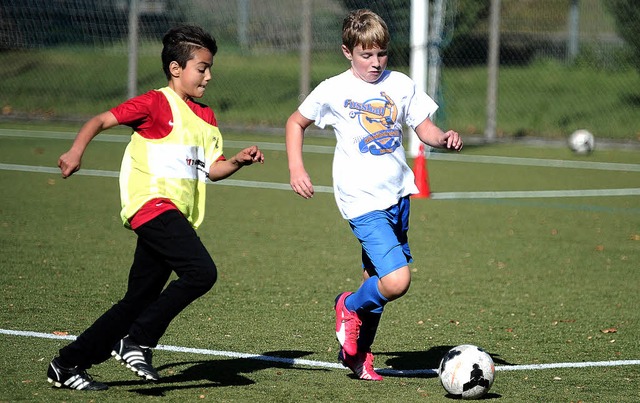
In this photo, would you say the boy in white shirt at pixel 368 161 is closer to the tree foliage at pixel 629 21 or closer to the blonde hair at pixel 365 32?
the blonde hair at pixel 365 32

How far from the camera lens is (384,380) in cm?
567

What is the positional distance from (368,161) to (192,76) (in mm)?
1005

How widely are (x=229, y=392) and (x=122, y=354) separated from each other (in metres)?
0.54

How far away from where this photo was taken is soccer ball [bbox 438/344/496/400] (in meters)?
5.22

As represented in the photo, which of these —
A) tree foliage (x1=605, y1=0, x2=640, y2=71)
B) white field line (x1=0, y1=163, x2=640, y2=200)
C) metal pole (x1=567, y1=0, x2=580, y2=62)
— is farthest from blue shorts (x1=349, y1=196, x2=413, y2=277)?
metal pole (x1=567, y1=0, x2=580, y2=62)

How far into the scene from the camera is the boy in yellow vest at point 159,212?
16.8ft

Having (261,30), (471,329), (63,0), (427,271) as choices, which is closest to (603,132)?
(261,30)

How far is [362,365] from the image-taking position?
568 centimetres

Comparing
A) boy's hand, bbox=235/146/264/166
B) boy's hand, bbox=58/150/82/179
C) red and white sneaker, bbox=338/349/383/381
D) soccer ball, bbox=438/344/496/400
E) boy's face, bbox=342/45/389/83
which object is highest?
boy's face, bbox=342/45/389/83

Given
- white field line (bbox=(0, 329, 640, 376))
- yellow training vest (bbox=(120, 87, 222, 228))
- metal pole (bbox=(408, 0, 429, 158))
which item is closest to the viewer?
yellow training vest (bbox=(120, 87, 222, 228))

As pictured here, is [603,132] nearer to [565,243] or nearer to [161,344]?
[565,243]

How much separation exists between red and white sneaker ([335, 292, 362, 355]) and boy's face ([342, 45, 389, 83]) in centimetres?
122

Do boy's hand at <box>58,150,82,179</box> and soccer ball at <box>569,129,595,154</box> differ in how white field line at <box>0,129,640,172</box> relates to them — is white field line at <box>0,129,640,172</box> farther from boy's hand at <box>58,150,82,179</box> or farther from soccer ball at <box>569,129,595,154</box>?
boy's hand at <box>58,150,82,179</box>

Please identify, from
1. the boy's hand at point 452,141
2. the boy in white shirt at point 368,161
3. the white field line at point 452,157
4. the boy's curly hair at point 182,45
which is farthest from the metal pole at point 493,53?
the boy's curly hair at point 182,45
